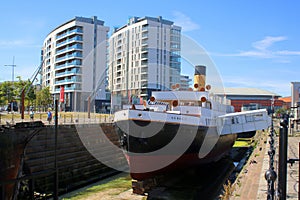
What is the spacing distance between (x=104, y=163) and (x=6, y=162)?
1855 cm

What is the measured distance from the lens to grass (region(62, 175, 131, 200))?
16.6 meters

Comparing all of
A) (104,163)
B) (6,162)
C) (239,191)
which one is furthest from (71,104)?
(6,162)

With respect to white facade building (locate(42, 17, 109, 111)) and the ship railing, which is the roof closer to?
white facade building (locate(42, 17, 109, 111))

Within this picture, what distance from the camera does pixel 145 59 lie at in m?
69.9

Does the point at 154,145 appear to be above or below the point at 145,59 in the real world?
below

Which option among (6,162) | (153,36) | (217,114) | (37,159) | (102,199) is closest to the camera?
(6,162)

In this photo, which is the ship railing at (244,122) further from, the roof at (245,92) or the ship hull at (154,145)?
the roof at (245,92)

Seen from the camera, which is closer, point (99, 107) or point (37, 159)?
point (37, 159)

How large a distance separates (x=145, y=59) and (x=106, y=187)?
53420mm

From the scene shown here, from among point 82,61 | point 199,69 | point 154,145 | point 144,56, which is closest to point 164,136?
point 154,145

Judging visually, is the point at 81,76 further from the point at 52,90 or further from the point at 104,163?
the point at 104,163

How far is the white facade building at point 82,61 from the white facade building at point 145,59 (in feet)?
17.4

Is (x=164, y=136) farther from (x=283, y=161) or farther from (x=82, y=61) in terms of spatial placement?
(x=82, y=61)

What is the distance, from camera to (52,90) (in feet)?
240
